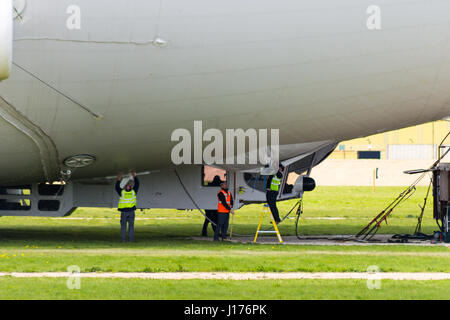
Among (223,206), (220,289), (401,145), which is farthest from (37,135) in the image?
(401,145)

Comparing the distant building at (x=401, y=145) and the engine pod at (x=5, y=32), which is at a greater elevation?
the engine pod at (x=5, y=32)

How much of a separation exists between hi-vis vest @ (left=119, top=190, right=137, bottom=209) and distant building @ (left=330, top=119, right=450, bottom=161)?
91.5 metres

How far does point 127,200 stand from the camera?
22.9 metres

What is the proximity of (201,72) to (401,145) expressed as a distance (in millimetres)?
101363

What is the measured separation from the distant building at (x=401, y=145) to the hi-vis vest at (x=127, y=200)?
9150 cm

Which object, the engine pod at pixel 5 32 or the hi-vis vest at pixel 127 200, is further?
the hi-vis vest at pixel 127 200

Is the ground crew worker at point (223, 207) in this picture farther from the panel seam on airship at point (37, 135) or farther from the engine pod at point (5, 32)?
the engine pod at point (5, 32)

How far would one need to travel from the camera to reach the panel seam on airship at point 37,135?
17961mm

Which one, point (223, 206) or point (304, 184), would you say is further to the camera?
point (304, 184)

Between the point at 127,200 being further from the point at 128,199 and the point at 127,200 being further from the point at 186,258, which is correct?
the point at 186,258

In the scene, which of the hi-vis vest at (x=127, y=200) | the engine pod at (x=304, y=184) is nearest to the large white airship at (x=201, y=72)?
the hi-vis vest at (x=127, y=200)

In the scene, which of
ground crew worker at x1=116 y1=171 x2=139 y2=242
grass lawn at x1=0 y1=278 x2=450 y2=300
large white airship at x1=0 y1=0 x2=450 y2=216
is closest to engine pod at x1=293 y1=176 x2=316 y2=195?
large white airship at x1=0 y1=0 x2=450 y2=216
